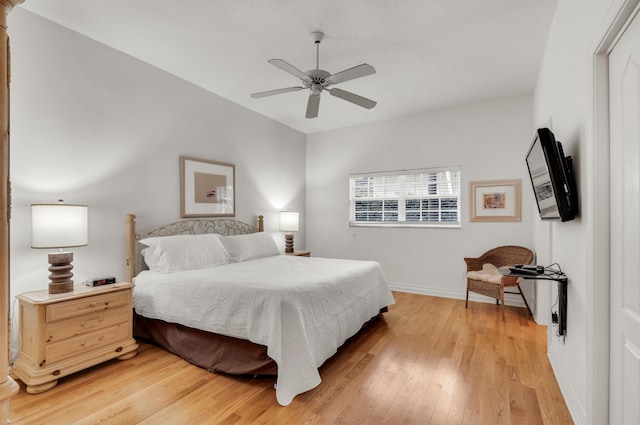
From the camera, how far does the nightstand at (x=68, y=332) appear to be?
2201 mm

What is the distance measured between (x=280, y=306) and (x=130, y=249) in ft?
6.30

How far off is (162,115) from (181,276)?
1888 millimetres

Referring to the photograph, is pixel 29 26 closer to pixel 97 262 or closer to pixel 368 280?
pixel 97 262

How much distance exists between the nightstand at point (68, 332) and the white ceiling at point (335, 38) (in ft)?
7.39

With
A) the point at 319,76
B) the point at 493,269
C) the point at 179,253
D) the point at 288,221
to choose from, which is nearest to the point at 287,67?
the point at 319,76

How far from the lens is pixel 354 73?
2594 mm

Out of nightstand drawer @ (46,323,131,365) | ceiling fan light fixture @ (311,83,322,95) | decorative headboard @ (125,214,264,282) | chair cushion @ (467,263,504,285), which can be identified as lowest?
nightstand drawer @ (46,323,131,365)

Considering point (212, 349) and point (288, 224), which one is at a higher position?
point (288, 224)

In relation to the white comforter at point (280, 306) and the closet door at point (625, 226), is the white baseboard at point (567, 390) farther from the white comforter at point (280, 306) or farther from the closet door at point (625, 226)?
the white comforter at point (280, 306)

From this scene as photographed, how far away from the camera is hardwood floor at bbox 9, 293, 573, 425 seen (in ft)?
6.23

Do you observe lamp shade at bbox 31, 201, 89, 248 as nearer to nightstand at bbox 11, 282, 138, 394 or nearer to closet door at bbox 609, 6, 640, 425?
nightstand at bbox 11, 282, 138, 394

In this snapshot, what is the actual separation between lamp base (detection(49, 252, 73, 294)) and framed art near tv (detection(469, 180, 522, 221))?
4.64 meters

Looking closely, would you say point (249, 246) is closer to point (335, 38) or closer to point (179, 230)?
point (179, 230)

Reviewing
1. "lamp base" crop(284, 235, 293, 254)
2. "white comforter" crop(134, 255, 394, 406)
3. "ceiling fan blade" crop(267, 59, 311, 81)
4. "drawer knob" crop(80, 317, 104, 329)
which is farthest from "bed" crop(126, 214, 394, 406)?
"ceiling fan blade" crop(267, 59, 311, 81)
